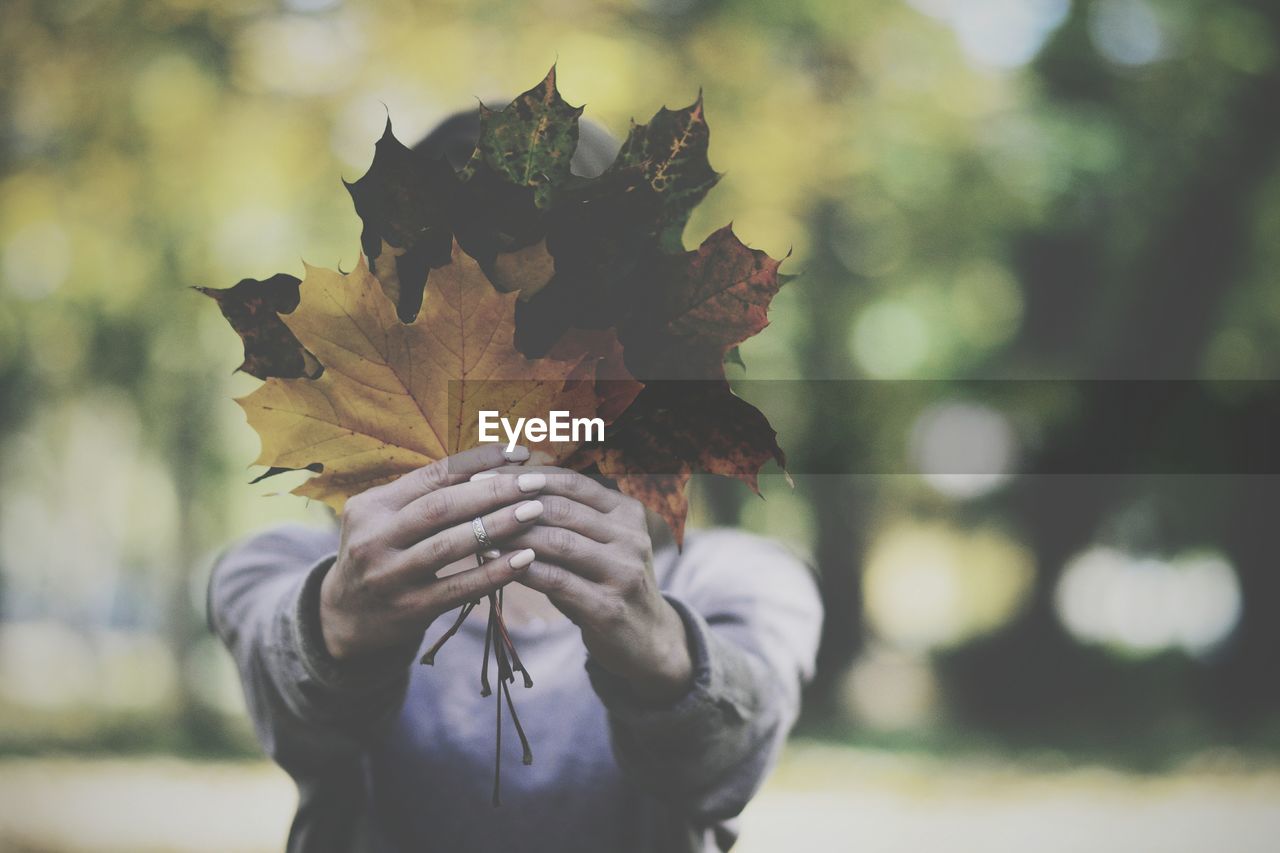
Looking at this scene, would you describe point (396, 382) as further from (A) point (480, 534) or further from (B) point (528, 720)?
(B) point (528, 720)

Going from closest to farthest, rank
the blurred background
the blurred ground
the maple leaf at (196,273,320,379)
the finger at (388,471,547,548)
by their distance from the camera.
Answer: the finger at (388,471,547,548), the maple leaf at (196,273,320,379), the blurred ground, the blurred background

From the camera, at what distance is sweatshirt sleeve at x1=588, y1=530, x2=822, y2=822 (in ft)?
4.15

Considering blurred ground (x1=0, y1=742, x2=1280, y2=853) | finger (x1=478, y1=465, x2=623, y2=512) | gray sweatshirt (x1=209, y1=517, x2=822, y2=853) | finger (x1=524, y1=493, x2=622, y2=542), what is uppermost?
finger (x1=478, y1=465, x2=623, y2=512)

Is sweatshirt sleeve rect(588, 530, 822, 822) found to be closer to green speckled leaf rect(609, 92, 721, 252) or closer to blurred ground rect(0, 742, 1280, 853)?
green speckled leaf rect(609, 92, 721, 252)

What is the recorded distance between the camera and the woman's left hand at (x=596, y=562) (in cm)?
105

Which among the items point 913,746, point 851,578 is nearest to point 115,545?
point 851,578

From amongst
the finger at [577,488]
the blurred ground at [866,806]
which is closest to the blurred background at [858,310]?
the blurred ground at [866,806]

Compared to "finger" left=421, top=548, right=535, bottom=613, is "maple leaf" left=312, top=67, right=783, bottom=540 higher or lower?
higher

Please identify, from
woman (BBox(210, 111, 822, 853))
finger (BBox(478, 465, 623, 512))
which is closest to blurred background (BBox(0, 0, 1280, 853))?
woman (BBox(210, 111, 822, 853))

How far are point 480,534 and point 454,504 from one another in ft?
0.12

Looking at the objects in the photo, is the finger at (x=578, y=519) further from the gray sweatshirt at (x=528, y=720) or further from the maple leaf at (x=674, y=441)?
the gray sweatshirt at (x=528, y=720)

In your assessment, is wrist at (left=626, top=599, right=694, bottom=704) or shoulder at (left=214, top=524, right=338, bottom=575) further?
shoulder at (left=214, top=524, right=338, bottom=575)

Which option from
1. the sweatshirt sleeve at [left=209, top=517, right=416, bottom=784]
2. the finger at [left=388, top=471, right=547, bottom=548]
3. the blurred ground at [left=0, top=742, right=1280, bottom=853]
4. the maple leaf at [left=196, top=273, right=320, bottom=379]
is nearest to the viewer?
the finger at [left=388, top=471, right=547, bottom=548]

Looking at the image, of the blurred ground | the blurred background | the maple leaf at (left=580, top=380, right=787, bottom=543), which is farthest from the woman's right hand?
the blurred ground
